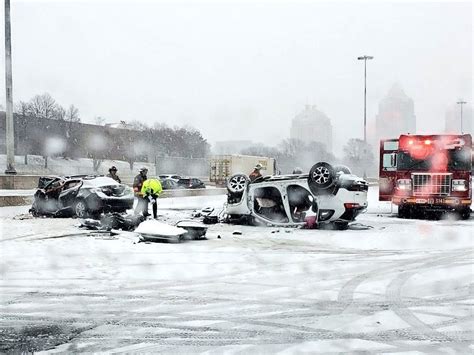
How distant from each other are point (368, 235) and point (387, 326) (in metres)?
7.57

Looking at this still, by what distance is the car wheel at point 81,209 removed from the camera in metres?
16.0

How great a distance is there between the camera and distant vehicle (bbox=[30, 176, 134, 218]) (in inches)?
631

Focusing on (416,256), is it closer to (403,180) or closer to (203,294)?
(203,294)

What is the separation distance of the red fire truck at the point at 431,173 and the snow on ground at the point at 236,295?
200 inches

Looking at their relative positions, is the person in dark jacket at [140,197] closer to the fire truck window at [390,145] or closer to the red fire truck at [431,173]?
the red fire truck at [431,173]

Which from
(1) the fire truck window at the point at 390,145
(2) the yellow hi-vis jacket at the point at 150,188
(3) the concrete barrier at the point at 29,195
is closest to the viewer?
(2) the yellow hi-vis jacket at the point at 150,188

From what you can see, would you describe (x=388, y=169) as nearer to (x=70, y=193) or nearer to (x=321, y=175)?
(x=321, y=175)

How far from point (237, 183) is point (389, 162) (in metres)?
6.01

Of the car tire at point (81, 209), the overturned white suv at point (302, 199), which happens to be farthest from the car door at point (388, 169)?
the car tire at point (81, 209)

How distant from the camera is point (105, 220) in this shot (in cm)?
1326

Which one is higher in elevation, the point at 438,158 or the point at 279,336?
the point at 438,158

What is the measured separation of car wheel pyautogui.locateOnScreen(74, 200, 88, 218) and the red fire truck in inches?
374

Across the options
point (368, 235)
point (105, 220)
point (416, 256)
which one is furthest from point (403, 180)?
point (105, 220)

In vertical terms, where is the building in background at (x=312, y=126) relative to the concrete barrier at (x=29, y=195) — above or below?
above
